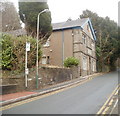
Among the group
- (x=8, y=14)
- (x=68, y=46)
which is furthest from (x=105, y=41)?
(x=8, y=14)

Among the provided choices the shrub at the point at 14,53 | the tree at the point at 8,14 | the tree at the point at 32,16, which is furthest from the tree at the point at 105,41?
the shrub at the point at 14,53

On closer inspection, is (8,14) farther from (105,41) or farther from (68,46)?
(105,41)

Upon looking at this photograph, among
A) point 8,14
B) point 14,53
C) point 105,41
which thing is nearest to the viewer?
point 14,53

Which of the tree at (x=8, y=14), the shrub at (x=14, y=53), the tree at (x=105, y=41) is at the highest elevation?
the tree at (x=8, y=14)

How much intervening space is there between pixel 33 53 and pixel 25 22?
6262mm

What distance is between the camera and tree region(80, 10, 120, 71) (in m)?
37.9

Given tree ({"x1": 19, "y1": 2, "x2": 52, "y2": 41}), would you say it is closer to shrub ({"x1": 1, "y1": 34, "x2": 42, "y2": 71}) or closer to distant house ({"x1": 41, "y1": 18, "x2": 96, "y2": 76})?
shrub ({"x1": 1, "y1": 34, "x2": 42, "y2": 71})

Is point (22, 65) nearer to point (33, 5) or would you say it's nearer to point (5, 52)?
point (5, 52)

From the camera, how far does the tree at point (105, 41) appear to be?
37.9 metres

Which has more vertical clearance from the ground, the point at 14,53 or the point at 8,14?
the point at 8,14

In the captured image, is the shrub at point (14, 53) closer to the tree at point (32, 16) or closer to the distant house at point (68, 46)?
the tree at point (32, 16)

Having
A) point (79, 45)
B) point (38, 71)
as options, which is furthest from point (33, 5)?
point (79, 45)

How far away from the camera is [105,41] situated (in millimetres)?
37688

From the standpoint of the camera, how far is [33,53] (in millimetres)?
15602
